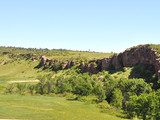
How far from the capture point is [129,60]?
11650cm

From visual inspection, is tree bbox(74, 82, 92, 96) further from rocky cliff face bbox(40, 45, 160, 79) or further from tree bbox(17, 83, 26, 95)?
rocky cliff face bbox(40, 45, 160, 79)

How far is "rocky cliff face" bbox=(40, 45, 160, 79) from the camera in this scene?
314ft

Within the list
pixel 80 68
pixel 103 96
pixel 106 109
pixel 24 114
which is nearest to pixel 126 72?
pixel 103 96

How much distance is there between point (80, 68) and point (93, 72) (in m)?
19.2

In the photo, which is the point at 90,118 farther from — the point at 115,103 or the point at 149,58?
the point at 149,58

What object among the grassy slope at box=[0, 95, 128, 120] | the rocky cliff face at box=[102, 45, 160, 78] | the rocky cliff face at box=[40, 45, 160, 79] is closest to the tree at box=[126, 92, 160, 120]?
the grassy slope at box=[0, 95, 128, 120]

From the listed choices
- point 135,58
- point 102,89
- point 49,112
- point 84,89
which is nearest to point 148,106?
point 49,112

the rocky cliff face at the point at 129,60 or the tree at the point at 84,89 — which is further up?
the rocky cliff face at the point at 129,60

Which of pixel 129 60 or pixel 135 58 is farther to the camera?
pixel 129 60

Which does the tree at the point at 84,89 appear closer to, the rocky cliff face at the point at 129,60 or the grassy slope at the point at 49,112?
the grassy slope at the point at 49,112

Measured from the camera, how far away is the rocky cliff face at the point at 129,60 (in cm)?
9586

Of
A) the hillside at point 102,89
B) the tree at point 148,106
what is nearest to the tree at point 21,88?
the hillside at point 102,89

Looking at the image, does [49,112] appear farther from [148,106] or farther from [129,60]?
[129,60]

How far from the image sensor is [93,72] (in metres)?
140
